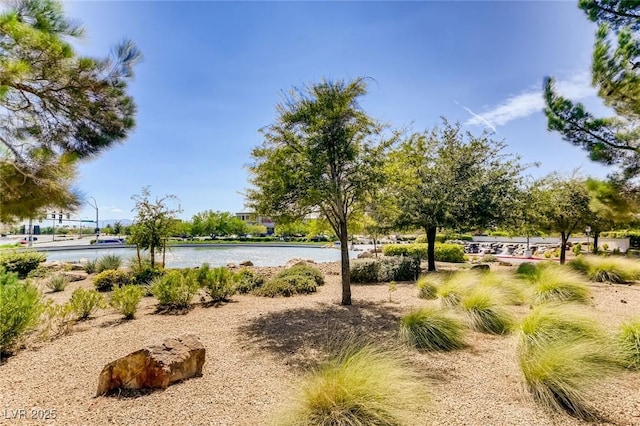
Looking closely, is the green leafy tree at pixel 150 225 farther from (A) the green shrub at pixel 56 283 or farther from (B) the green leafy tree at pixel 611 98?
(B) the green leafy tree at pixel 611 98

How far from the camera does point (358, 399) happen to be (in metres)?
2.66

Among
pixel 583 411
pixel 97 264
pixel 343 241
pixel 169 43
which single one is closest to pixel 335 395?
pixel 583 411

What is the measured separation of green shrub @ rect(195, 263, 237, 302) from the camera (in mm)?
7629

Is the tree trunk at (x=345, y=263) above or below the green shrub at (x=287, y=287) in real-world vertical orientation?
above

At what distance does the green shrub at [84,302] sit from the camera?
5.96m

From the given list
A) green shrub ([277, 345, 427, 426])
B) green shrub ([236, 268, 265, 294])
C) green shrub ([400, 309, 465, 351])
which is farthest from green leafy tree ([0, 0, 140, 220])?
green shrub ([400, 309, 465, 351])

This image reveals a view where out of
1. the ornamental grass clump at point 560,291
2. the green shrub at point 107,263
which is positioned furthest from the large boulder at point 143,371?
the green shrub at point 107,263

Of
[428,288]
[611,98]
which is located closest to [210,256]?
[428,288]

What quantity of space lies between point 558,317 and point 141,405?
5.59 metres

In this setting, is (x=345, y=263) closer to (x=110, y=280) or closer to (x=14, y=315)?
(x=14, y=315)

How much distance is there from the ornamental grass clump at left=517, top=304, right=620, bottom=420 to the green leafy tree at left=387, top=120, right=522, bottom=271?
20.1 feet

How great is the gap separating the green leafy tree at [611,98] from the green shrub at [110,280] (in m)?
13.6

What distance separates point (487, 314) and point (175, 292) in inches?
252

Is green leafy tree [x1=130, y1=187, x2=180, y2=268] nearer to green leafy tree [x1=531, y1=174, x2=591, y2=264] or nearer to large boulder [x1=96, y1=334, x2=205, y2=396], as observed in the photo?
large boulder [x1=96, y1=334, x2=205, y2=396]
